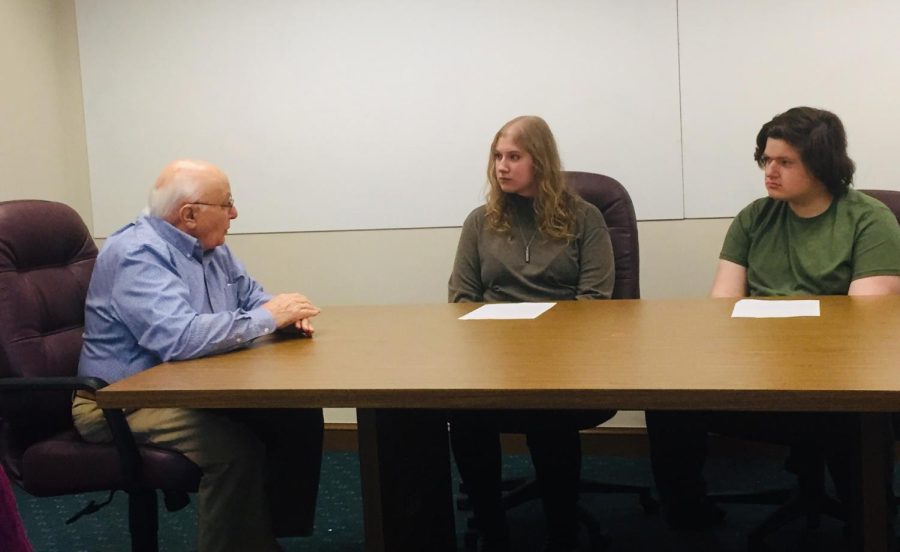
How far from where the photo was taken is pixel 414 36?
139 inches

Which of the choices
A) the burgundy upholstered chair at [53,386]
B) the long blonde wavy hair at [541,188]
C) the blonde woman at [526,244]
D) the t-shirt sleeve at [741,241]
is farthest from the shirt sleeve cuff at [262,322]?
the t-shirt sleeve at [741,241]

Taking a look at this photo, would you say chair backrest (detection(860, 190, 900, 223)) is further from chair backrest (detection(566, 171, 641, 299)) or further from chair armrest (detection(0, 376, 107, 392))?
chair armrest (detection(0, 376, 107, 392))

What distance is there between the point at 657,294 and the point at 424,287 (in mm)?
906

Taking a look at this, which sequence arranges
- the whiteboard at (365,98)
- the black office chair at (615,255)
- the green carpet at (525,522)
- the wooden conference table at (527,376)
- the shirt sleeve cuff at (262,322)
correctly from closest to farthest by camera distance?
the wooden conference table at (527,376), the shirt sleeve cuff at (262,322), the green carpet at (525,522), the black office chair at (615,255), the whiteboard at (365,98)

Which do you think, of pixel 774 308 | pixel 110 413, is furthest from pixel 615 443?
pixel 110 413

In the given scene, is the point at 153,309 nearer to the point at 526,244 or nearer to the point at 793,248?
the point at 526,244

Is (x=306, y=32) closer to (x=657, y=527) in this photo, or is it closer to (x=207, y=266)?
(x=207, y=266)

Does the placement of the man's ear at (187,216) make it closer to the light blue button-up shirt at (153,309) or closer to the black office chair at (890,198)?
the light blue button-up shirt at (153,309)

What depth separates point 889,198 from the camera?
9.12ft

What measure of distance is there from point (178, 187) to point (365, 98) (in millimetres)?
1429

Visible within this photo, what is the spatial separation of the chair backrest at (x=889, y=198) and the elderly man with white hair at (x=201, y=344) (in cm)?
175

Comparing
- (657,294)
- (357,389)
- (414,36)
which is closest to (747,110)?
(657,294)

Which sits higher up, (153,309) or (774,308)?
(153,309)

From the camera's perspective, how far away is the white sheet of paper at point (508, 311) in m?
2.37
